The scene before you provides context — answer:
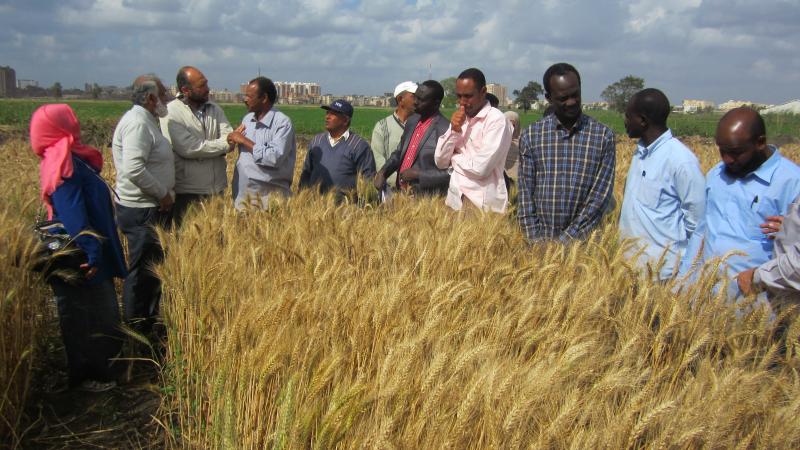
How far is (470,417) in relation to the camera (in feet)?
4.97

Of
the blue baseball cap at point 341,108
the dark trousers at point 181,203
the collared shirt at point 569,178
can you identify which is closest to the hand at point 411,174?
the blue baseball cap at point 341,108

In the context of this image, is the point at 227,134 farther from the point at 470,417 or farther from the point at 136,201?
the point at 470,417

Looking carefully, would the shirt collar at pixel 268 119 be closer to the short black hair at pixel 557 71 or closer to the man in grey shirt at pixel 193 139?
the man in grey shirt at pixel 193 139

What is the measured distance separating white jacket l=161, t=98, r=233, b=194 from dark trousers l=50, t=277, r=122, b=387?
1660 millimetres

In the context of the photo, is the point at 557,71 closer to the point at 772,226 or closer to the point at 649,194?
the point at 649,194

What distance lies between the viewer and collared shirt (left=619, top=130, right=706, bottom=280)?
9.93 ft

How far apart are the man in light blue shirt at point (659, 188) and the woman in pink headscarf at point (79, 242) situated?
2894mm

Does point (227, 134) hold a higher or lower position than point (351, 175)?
higher

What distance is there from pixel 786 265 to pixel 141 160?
377 centimetres

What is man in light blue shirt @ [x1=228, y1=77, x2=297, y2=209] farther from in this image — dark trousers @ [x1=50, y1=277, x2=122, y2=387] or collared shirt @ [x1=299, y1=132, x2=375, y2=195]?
dark trousers @ [x1=50, y1=277, x2=122, y2=387]

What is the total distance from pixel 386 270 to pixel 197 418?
3.26ft

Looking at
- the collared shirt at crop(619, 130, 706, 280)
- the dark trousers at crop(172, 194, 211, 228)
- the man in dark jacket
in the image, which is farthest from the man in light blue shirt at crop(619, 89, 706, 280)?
the dark trousers at crop(172, 194, 211, 228)

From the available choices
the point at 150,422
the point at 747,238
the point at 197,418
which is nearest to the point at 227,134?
the point at 150,422

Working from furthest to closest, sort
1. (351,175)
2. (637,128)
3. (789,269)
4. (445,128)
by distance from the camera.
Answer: (351,175)
(445,128)
(637,128)
(789,269)
